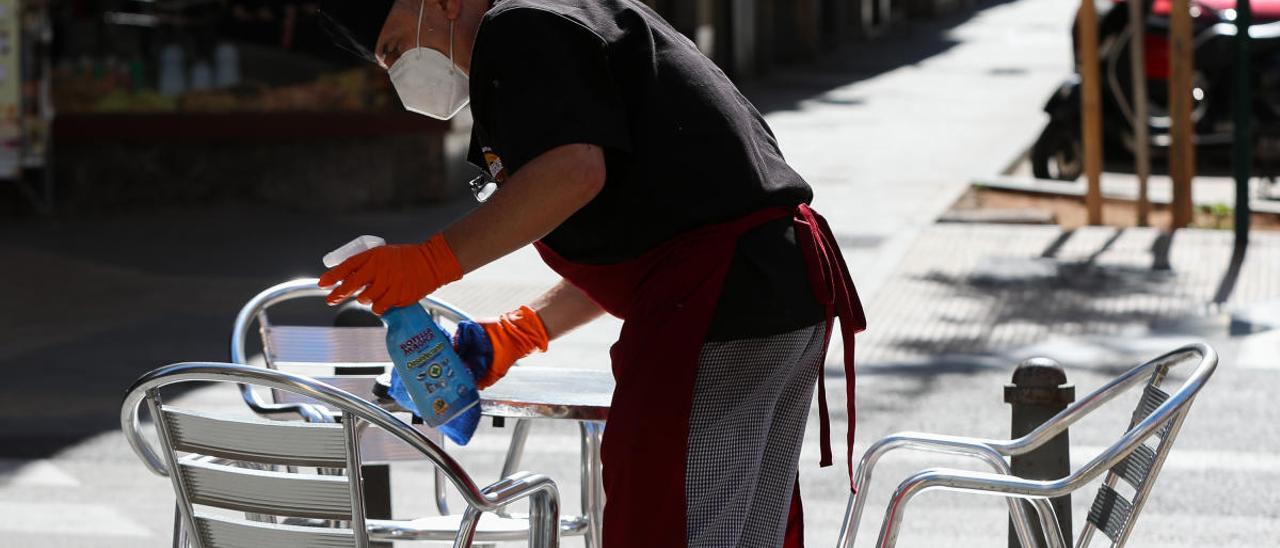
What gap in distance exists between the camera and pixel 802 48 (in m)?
24.7

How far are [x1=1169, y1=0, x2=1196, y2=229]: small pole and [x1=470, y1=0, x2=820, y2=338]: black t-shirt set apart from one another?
8.38 meters

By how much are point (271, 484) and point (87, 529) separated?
3.07 meters

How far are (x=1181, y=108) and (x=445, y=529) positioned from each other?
828cm

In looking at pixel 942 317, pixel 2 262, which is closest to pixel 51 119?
pixel 2 262

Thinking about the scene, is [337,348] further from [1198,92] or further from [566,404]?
[1198,92]

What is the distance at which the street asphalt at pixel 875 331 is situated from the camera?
5.92 metres

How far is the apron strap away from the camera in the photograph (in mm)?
→ 3070

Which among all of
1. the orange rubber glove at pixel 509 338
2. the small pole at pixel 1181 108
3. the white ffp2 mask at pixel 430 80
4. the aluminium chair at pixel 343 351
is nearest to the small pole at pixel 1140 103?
the small pole at pixel 1181 108

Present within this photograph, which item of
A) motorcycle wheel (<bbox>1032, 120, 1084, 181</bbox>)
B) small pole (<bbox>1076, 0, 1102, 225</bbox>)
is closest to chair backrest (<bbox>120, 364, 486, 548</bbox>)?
small pole (<bbox>1076, 0, 1102, 225</bbox>)

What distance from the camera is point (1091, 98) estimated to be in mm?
11234

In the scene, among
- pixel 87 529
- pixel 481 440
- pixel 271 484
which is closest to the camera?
pixel 271 484

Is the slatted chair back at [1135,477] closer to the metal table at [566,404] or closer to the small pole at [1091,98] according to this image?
the metal table at [566,404]

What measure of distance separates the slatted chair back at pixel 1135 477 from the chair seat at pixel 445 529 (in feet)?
3.70

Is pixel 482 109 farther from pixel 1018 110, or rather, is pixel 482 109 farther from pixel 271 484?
pixel 1018 110
